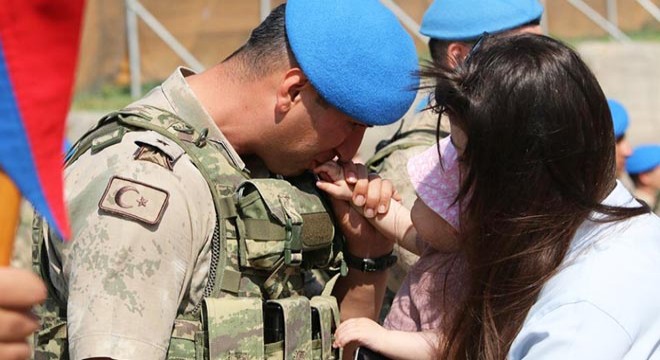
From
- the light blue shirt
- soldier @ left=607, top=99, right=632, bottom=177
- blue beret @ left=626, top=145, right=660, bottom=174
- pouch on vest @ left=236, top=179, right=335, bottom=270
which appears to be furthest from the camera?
blue beret @ left=626, top=145, right=660, bottom=174

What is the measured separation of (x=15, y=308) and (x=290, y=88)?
1314mm

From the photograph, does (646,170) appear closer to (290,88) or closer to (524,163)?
(290,88)

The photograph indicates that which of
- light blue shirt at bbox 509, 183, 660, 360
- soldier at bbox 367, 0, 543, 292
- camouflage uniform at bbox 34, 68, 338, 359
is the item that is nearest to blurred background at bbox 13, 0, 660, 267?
soldier at bbox 367, 0, 543, 292

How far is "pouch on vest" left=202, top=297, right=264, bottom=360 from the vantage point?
2699mm

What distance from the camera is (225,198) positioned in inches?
110

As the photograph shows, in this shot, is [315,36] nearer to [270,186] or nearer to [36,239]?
[270,186]

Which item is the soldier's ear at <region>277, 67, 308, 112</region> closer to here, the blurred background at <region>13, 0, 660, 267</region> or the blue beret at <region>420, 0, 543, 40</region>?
the blue beret at <region>420, 0, 543, 40</region>

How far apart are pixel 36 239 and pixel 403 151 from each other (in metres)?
1.53

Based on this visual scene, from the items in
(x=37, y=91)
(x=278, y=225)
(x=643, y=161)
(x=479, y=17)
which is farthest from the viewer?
(x=643, y=161)

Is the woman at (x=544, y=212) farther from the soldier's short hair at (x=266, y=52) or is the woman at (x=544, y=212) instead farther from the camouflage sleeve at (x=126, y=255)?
the camouflage sleeve at (x=126, y=255)

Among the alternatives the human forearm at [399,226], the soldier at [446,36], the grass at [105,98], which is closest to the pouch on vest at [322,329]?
the human forearm at [399,226]

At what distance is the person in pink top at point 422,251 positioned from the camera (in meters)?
2.90

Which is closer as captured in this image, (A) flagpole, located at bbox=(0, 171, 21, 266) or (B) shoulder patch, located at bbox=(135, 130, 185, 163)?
(A) flagpole, located at bbox=(0, 171, 21, 266)

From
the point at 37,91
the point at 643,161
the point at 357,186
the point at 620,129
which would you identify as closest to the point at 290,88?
the point at 357,186
